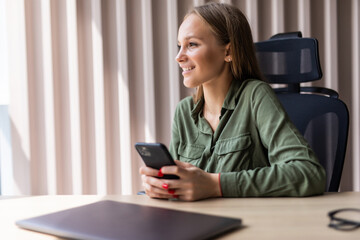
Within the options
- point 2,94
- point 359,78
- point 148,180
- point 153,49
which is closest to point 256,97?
point 148,180

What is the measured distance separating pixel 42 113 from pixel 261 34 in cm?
137

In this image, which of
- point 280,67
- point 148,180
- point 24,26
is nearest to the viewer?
point 148,180

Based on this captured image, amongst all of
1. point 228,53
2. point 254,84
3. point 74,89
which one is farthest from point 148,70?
point 254,84

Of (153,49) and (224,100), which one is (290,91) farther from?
(153,49)

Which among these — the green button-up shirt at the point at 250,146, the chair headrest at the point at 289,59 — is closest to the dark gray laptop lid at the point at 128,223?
the green button-up shirt at the point at 250,146

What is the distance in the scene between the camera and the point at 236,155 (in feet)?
4.89

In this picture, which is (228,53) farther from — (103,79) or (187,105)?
(103,79)

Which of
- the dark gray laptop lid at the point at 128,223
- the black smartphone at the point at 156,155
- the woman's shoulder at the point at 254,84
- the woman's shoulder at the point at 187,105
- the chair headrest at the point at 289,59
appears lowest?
the dark gray laptop lid at the point at 128,223

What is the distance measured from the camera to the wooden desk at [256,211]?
0.80 m

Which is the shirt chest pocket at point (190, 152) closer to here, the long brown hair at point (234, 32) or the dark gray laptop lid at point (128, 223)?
the long brown hair at point (234, 32)

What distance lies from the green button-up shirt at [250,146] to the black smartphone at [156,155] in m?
0.16

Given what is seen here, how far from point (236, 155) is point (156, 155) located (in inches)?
17.5

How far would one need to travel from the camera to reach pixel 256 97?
4.91ft

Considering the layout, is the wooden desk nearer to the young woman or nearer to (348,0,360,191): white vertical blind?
the young woman
